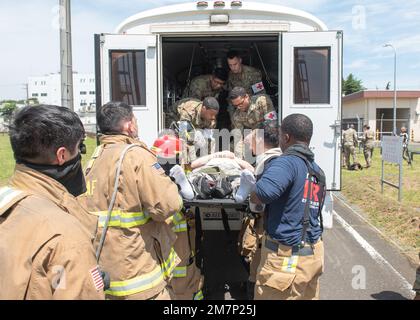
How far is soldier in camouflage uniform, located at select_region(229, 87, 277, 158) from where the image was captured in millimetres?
5156

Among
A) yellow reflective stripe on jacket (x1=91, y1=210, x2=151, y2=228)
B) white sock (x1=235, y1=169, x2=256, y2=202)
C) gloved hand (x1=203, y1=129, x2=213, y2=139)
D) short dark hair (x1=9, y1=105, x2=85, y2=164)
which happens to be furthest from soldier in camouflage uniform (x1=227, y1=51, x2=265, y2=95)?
short dark hair (x1=9, y1=105, x2=85, y2=164)

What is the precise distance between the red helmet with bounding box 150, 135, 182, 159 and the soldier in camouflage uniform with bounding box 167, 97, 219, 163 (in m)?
0.23

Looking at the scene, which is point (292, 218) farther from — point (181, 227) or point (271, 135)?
point (181, 227)

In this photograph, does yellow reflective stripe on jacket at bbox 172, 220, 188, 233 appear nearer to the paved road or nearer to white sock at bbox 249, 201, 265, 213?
white sock at bbox 249, 201, 265, 213

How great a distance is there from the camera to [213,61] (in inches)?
293

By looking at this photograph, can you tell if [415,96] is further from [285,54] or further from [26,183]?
[26,183]

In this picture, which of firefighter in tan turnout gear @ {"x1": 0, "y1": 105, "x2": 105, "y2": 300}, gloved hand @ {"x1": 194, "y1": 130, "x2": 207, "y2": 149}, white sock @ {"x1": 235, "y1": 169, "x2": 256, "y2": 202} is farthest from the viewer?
gloved hand @ {"x1": 194, "y1": 130, "x2": 207, "y2": 149}

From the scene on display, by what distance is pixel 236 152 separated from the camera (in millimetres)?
5188

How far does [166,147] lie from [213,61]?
3503mm

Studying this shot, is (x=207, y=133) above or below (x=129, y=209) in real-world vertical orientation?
above

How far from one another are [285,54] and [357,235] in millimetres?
3427

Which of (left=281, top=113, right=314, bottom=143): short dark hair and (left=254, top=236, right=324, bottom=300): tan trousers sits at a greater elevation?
(left=281, top=113, right=314, bottom=143): short dark hair

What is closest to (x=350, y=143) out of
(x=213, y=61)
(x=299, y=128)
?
(x=213, y=61)

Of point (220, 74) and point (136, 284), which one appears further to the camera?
point (220, 74)
